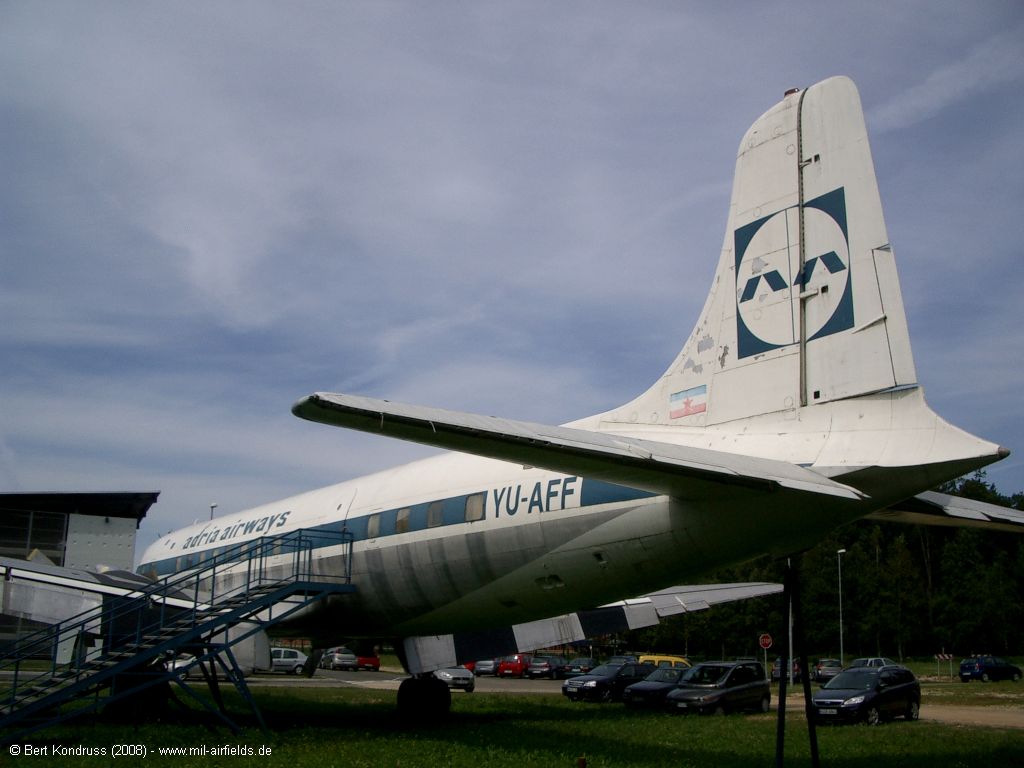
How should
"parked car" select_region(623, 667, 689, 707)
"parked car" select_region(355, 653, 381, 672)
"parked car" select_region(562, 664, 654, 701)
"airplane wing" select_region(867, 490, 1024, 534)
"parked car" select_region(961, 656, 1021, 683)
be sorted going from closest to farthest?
"airplane wing" select_region(867, 490, 1024, 534)
"parked car" select_region(623, 667, 689, 707)
"parked car" select_region(562, 664, 654, 701)
"parked car" select_region(961, 656, 1021, 683)
"parked car" select_region(355, 653, 381, 672)

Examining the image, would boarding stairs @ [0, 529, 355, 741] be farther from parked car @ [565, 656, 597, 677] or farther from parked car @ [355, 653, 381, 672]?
parked car @ [355, 653, 381, 672]

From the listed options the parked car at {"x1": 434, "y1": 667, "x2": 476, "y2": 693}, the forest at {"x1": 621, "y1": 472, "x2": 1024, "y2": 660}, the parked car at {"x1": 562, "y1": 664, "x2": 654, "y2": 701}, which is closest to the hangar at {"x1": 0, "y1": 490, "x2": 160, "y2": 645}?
the parked car at {"x1": 434, "y1": 667, "x2": 476, "y2": 693}

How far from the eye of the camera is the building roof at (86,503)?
3003 centimetres

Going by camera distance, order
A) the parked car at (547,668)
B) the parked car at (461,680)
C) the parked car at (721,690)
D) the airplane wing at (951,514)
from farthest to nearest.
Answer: the parked car at (547,668) < the parked car at (461,680) < the parked car at (721,690) < the airplane wing at (951,514)

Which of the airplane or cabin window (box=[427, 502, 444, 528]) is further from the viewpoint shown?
cabin window (box=[427, 502, 444, 528])

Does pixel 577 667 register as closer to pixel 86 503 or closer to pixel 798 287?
pixel 86 503

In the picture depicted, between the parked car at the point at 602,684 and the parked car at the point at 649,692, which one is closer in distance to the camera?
the parked car at the point at 649,692

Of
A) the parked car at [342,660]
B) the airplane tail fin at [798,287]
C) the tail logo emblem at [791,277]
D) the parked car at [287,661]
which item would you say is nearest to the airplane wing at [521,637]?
the airplane tail fin at [798,287]

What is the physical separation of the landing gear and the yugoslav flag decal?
8.77 metres

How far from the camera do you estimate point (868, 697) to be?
19094mm

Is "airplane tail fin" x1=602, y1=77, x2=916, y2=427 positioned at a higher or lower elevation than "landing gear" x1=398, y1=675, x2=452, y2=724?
higher

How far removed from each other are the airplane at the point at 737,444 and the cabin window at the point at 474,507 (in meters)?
0.02

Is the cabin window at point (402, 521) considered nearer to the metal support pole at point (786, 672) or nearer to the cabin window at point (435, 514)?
the cabin window at point (435, 514)

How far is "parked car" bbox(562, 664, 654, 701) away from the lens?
84.2 ft
